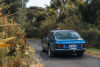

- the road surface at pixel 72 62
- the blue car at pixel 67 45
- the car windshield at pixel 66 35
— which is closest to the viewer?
the road surface at pixel 72 62

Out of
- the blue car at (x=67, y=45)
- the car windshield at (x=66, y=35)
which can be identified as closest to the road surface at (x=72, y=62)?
the blue car at (x=67, y=45)

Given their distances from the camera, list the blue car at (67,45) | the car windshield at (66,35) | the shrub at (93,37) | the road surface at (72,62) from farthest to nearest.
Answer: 1. the shrub at (93,37)
2. the car windshield at (66,35)
3. the blue car at (67,45)
4. the road surface at (72,62)

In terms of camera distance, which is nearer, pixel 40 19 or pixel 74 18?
pixel 74 18

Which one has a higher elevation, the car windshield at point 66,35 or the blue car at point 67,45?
the car windshield at point 66,35

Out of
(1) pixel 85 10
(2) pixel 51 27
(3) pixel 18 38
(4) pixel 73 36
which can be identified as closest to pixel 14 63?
(3) pixel 18 38

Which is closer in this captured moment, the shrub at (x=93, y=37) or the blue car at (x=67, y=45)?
the blue car at (x=67, y=45)

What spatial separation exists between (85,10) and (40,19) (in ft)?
56.1

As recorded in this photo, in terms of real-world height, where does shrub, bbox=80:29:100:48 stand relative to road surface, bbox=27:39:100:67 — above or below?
above

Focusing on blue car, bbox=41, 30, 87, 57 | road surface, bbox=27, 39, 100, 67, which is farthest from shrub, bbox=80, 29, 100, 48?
road surface, bbox=27, 39, 100, 67

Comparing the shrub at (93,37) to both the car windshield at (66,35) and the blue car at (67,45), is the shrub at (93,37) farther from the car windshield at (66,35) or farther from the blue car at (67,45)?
the blue car at (67,45)

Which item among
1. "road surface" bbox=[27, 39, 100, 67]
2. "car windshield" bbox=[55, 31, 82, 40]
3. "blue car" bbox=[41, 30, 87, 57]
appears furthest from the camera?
"car windshield" bbox=[55, 31, 82, 40]

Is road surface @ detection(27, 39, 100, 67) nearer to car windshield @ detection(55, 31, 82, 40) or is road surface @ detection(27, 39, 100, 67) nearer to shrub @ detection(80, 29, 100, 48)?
car windshield @ detection(55, 31, 82, 40)

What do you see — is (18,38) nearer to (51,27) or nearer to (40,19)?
(51,27)

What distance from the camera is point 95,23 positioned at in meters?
20.3
